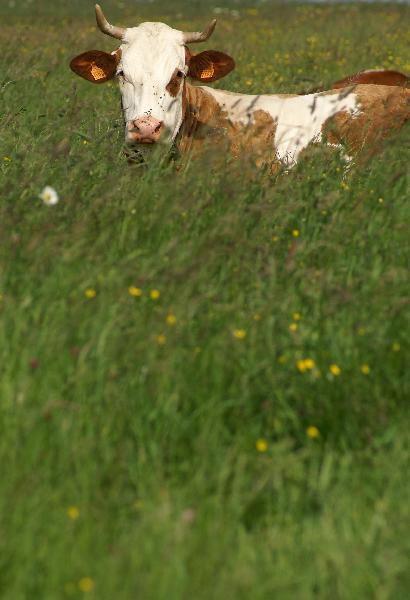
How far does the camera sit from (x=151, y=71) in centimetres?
685

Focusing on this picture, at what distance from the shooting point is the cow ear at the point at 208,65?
732 centimetres

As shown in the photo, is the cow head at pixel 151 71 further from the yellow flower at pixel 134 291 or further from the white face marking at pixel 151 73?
the yellow flower at pixel 134 291

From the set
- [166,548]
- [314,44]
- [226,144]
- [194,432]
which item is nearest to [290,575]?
[166,548]

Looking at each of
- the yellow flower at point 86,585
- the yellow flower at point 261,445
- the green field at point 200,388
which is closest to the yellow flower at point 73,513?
the green field at point 200,388

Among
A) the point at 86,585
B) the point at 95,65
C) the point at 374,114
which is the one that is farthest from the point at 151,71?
the point at 86,585

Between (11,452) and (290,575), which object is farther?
(11,452)

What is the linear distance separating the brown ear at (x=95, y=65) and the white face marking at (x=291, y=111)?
0.81m

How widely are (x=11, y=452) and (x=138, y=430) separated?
A: 458 millimetres

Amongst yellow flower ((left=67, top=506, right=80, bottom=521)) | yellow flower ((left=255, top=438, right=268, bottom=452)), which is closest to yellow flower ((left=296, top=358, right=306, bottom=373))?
yellow flower ((left=255, top=438, right=268, bottom=452))

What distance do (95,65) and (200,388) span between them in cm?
421

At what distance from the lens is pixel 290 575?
2.85 metres

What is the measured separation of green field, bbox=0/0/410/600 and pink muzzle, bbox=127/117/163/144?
687 mm

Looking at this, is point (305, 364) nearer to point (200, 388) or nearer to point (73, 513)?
point (200, 388)

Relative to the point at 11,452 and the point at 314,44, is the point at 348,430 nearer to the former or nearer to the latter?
the point at 11,452
